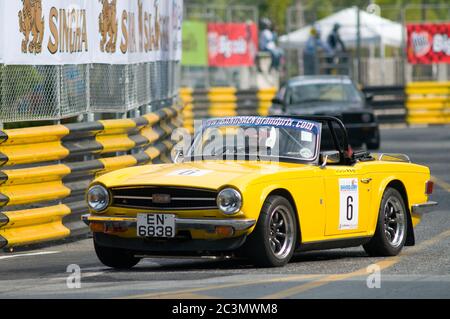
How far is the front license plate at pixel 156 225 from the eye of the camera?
10125mm

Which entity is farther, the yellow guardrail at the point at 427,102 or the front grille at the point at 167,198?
the yellow guardrail at the point at 427,102

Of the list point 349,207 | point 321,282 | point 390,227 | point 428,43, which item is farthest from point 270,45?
point 321,282

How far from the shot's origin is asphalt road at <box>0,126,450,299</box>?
29.1 feet

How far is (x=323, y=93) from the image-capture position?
26328 mm

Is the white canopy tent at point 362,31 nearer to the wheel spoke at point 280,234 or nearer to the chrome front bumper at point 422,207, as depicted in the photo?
the chrome front bumper at point 422,207

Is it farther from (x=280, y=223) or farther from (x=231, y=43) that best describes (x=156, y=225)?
(x=231, y=43)

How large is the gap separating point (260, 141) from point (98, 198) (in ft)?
5.56

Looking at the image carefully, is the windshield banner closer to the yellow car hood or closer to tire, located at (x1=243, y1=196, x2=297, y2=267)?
the yellow car hood

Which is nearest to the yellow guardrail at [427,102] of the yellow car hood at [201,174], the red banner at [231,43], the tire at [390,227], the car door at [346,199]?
the red banner at [231,43]

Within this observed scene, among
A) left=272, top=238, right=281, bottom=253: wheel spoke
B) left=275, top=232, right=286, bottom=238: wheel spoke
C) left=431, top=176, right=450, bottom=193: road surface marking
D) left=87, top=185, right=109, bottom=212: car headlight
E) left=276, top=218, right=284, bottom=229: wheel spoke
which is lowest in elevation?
left=431, top=176, right=450, bottom=193: road surface marking

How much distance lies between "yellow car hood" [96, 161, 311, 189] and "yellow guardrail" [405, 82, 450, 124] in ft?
81.9

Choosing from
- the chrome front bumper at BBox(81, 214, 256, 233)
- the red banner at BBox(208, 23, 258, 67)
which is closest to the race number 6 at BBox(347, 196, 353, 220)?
the chrome front bumper at BBox(81, 214, 256, 233)

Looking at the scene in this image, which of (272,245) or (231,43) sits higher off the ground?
(231,43)

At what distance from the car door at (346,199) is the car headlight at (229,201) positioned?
1248 millimetres
